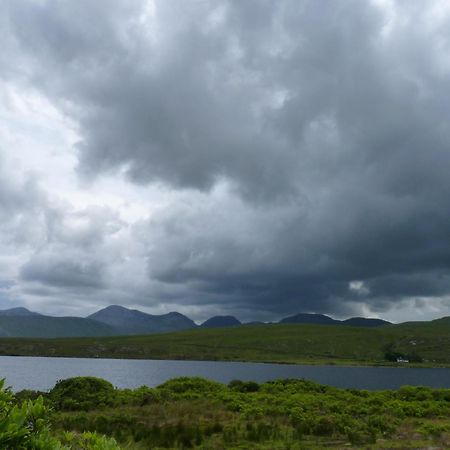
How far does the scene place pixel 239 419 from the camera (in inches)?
1056

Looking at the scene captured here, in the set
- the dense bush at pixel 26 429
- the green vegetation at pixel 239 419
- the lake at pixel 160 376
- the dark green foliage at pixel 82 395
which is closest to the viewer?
the dense bush at pixel 26 429

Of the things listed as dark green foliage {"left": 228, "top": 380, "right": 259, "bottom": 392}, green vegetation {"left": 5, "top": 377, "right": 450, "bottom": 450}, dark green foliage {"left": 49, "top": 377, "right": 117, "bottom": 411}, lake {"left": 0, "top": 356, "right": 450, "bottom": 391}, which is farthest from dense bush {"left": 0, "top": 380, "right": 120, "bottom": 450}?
lake {"left": 0, "top": 356, "right": 450, "bottom": 391}

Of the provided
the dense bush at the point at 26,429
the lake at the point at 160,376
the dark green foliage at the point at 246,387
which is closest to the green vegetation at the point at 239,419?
the dark green foliage at the point at 246,387

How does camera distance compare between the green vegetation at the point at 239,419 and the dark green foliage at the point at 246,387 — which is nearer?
the green vegetation at the point at 239,419

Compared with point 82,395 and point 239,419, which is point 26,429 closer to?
point 239,419

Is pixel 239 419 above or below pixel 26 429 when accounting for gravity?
below

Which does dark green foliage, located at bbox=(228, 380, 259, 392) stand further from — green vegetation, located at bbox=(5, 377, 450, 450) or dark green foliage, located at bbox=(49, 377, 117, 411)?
dark green foliage, located at bbox=(49, 377, 117, 411)

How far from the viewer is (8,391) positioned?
525 cm

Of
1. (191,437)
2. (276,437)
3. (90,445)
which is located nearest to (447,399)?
(276,437)

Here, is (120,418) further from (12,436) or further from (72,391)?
(12,436)

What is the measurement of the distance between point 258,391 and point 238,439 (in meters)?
21.1

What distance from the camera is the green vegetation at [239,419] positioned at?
21594 millimetres

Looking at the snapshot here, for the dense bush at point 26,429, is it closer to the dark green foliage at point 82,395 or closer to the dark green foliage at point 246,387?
the dark green foliage at point 82,395

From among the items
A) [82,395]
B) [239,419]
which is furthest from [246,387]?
[239,419]
